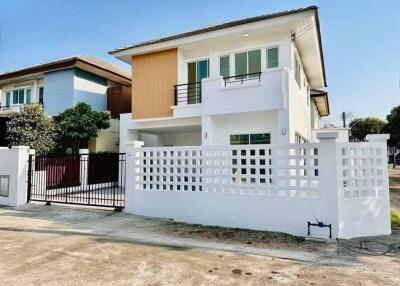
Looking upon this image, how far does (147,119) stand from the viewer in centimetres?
1579

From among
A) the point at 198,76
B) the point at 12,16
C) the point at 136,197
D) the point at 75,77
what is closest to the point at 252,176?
the point at 136,197

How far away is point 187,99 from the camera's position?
15.0 m

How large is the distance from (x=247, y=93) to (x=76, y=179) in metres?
9.16

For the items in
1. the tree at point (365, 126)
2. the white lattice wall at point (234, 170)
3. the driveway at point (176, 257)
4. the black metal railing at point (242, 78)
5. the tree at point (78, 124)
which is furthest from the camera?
the tree at point (365, 126)

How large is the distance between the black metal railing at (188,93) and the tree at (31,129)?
279 inches

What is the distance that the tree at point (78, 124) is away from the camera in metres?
Answer: 17.0

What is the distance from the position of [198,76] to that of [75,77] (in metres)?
9.10

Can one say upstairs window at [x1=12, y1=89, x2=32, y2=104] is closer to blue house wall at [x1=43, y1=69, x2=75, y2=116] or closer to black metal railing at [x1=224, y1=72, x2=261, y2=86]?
blue house wall at [x1=43, y1=69, x2=75, y2=116]

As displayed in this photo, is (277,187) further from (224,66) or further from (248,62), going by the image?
(224,66)

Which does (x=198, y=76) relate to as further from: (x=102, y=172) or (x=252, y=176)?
(x=252, y=176)

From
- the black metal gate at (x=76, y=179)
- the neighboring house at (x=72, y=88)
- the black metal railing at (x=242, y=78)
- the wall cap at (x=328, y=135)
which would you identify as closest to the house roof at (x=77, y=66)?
the neighboring house at (x=72, y=88)

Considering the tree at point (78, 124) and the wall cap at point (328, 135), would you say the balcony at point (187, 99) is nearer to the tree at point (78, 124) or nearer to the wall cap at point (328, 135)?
the tree at point (78, 124)

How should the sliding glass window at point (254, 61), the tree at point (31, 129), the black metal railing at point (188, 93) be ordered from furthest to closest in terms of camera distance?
the tree at point (31, 129)
the black metal railing at point (188, 93)
the sliding glass window at point (254, 61)

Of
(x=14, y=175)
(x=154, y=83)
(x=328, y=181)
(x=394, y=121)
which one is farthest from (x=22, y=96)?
(x=394, y=121)
